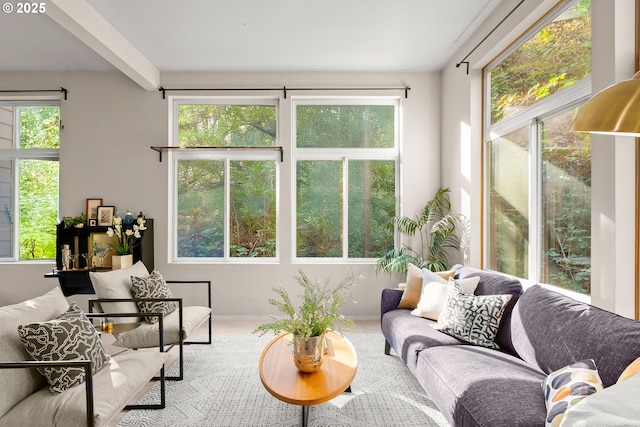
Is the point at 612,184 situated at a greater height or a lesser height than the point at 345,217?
greater

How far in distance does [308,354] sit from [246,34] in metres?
3.13

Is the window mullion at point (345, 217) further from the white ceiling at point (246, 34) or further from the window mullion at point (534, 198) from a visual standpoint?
the window mullion at point (534, 198)

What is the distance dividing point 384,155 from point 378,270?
57.0 inches

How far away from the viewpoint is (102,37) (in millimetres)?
3430

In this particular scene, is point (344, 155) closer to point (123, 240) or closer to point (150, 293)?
point (150, 293)

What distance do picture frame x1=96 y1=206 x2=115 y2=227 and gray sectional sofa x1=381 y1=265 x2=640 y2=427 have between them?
3.73m

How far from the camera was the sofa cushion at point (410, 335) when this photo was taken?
2.55 metres

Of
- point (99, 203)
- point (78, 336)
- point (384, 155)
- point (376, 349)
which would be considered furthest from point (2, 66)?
point (376, 349)

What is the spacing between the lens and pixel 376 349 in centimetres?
→ 358

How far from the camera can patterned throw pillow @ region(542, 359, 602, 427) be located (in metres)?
1.47

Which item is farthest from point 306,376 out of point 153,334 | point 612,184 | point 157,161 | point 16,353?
point 157,161

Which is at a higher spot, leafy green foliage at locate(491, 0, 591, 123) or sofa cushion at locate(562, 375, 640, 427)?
leafy green foliage at locate(491, 0, 591, 123)

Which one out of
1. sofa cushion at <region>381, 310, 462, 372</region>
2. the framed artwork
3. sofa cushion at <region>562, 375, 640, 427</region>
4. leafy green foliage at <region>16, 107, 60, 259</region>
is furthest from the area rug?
leafy green foliage at <region>16, 107, 60, 259</region>

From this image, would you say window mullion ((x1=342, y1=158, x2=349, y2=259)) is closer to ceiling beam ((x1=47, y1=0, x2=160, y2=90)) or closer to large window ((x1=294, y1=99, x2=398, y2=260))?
large window ((x1=294, y1=99, x2=398, y2=260))
